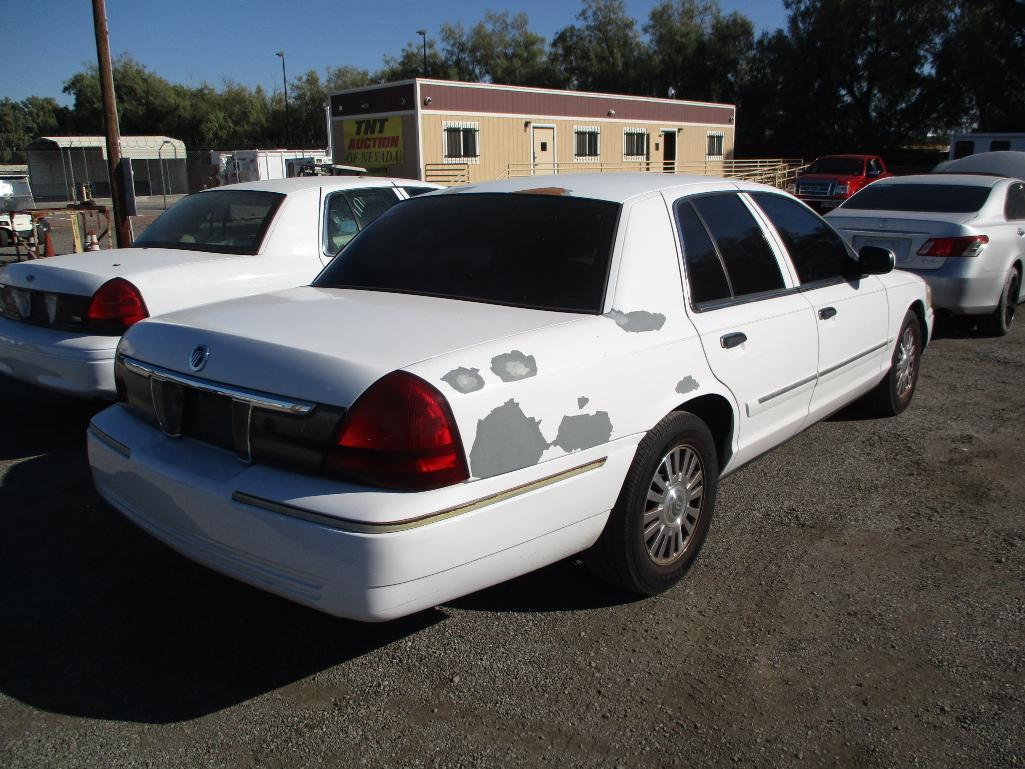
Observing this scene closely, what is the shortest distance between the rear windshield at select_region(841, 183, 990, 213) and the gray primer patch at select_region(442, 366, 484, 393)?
7.00m

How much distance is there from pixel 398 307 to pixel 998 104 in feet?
162

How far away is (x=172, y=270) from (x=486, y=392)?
342cm

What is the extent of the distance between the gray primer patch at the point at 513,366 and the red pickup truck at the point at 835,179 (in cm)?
2098

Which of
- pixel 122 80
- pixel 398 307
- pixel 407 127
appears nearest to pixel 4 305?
pixel 398 307

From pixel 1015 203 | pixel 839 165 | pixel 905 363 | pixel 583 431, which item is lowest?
pixel 905 363

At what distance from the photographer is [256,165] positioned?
33.0 metres

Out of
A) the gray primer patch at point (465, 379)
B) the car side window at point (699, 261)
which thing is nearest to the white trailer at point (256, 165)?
the car side window at point (699, 261)

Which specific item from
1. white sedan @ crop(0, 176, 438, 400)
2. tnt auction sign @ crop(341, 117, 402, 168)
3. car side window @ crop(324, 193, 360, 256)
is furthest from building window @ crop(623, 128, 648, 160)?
car side window @ crop(324, 193, 360, 256)

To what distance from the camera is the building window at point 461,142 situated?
29803 mm

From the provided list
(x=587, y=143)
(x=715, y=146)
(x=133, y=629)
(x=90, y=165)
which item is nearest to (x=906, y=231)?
(x=133, y=629)

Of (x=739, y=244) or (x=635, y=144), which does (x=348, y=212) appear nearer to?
(x=739, y=244)

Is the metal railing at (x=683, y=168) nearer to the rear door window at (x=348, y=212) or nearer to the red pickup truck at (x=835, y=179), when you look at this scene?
the red pickup truck at (x=835, y=179)

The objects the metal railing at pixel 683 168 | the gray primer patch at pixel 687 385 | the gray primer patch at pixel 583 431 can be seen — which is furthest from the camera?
the metal railing at pixel 683 168

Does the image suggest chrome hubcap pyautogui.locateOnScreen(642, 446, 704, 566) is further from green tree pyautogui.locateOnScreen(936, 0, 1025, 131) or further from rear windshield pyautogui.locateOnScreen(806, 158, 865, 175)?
green tree pyautogui.locateOnScreen(936, 0, 1025, 131)
